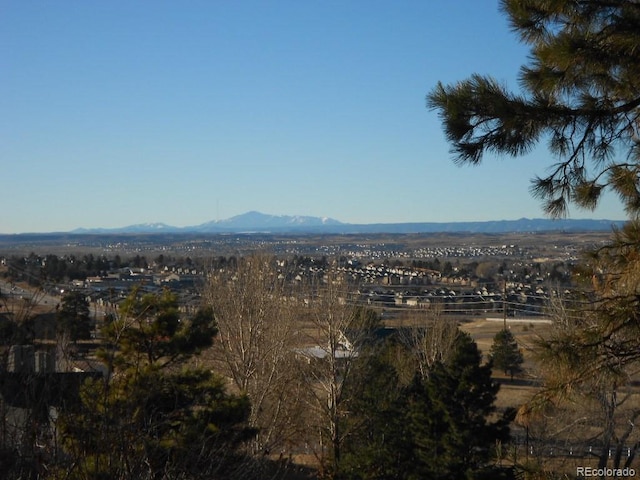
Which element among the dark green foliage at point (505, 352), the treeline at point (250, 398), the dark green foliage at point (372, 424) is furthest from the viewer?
the dark green foliage at point (505, 352)

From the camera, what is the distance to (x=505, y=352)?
27.7 m

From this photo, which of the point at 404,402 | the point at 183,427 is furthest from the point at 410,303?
the point at 183,427

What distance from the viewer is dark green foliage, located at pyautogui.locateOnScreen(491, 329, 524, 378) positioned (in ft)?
90.2

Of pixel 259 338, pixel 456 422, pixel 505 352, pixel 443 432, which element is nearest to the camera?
pixel 456 422

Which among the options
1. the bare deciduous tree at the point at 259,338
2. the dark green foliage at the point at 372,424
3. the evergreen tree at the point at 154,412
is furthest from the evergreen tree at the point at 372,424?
the evergreen tree at the point at 154,412

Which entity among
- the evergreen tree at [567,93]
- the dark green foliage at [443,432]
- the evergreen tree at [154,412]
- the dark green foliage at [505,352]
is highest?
the evergreen tree at [567,93]

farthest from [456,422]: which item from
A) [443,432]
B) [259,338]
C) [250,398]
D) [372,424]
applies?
[259,338]

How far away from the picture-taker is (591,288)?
6895 mm

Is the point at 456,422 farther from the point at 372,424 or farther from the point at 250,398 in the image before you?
the point at 250,398

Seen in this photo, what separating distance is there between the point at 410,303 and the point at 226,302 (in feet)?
63.7

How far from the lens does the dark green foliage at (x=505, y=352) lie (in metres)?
27.5

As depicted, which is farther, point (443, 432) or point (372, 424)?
point (372, 424)

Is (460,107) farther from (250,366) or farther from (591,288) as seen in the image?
(250,366)

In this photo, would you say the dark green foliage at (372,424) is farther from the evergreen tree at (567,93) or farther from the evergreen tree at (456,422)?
the evergreen tree at (567,93)
